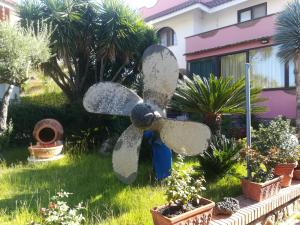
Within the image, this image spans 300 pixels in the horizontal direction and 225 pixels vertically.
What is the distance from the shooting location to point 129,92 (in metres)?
5.12

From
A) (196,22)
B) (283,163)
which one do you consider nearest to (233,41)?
(196,22)

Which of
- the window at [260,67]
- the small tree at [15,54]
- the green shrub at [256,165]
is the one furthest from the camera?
the window at [260,67]

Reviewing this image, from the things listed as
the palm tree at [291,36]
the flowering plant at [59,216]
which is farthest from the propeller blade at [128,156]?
the palm tree at [291,36]

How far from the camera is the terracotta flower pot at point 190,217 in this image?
3.38 metres

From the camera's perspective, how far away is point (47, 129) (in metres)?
9.06

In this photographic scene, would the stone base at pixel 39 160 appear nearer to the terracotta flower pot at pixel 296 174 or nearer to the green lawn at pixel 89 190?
the green lawn at pixel 89 190

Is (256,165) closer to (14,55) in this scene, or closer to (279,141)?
(279,141)

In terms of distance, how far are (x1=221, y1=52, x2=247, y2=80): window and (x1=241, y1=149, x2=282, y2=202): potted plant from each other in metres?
8.64

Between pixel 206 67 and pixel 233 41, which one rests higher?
pixel 233 41

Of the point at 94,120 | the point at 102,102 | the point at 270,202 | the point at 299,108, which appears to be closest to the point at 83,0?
the point at 94,120

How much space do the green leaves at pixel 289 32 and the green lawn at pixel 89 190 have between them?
4035 millimetres

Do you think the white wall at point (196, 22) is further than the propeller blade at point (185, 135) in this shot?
Yes

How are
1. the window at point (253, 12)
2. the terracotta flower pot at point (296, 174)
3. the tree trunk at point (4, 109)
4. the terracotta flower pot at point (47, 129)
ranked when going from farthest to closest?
the window at point (253, 12)
the terracotta flower pot at point (47, 129)
the tree trunk at point (4, 109)
the terracotta flower pot at point (296, 174)

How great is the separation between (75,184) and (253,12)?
12.9 meters
